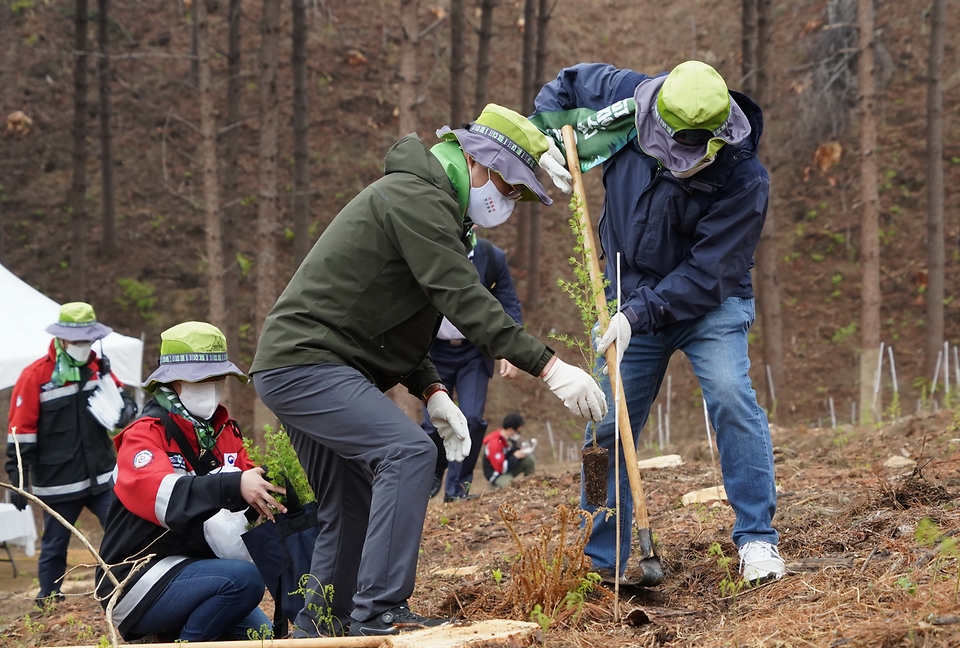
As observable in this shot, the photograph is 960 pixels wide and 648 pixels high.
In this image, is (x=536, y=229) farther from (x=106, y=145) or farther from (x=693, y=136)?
(x=693, y=136)

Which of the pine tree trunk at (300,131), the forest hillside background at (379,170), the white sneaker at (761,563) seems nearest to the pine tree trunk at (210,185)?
the forest hillside background at (379,170)

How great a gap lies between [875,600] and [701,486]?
134 inches

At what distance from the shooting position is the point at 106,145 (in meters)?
19.2

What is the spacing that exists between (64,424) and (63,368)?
41 cm

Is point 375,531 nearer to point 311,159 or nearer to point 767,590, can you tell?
point 767,590

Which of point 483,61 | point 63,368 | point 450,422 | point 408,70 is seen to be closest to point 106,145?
point 483,61

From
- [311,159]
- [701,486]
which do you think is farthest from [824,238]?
[701,486]

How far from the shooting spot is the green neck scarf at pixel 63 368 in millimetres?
6781

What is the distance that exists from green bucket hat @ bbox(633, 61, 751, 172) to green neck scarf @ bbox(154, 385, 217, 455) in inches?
84.2

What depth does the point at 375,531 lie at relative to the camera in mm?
3189

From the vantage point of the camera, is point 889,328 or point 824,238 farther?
point 824,238

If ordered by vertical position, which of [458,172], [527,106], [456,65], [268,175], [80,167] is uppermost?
[456,65]

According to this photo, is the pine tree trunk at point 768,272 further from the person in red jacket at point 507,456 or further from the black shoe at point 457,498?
the black shoe at point 457,498

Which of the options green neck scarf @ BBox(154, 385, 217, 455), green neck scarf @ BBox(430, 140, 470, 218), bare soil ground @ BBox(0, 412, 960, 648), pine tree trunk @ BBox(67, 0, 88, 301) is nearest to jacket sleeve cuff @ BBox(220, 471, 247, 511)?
green neck scarf @ BBox(154, 385, 217, 455)
